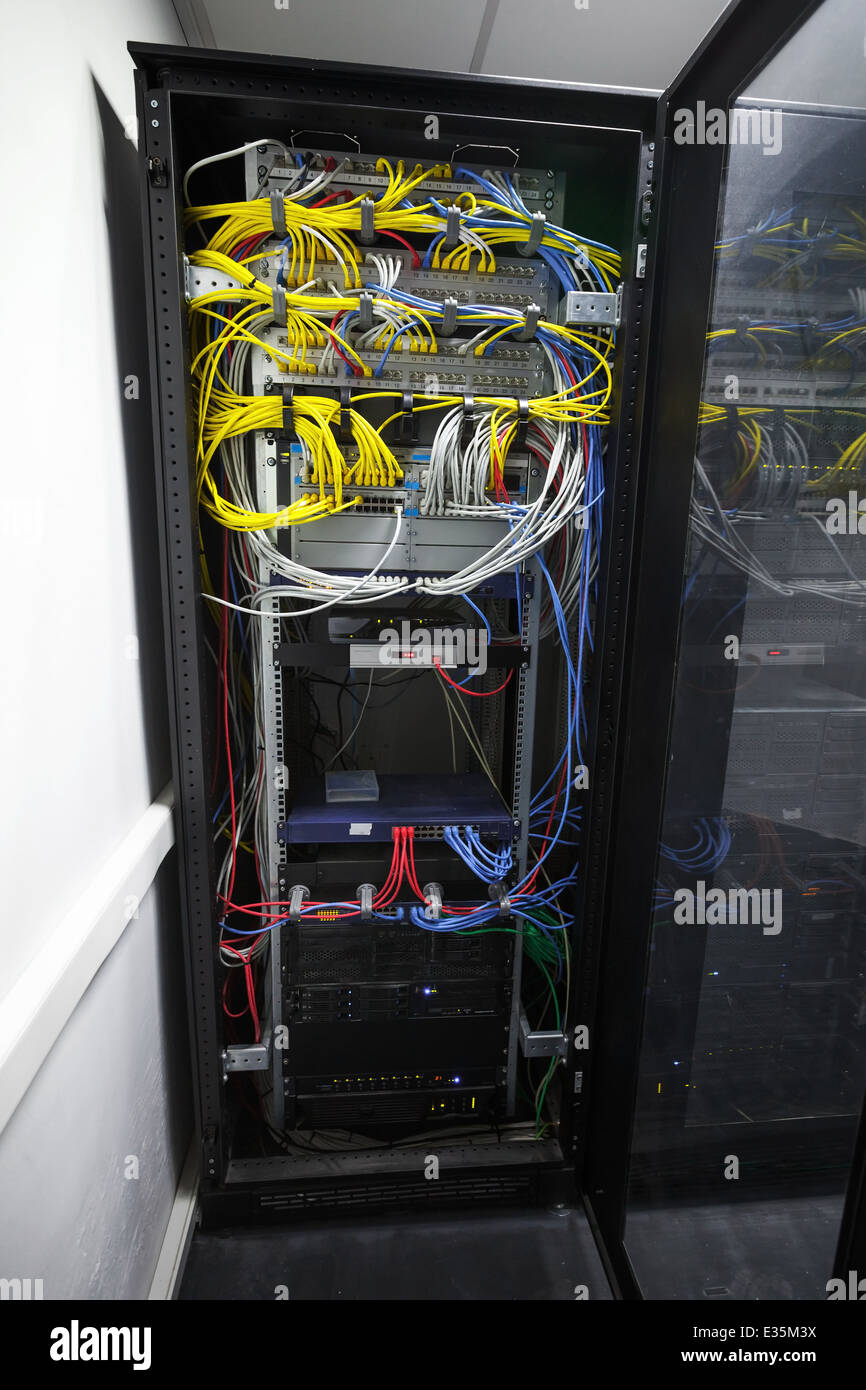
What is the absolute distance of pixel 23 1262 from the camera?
0.84 m

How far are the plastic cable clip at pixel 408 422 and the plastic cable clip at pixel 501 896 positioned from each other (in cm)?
99

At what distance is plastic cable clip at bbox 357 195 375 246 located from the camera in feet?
4.13

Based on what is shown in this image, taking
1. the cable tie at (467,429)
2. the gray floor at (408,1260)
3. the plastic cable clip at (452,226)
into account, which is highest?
the plastic cable clip at (452,226)

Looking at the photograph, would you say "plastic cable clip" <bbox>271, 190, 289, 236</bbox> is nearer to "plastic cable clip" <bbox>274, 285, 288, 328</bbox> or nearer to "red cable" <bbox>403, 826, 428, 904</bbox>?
"plastic cable clip" <bbox>274, 285, 288, 328</bbox>

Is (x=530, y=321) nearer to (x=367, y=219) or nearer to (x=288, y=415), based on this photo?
(x=367, y=219)

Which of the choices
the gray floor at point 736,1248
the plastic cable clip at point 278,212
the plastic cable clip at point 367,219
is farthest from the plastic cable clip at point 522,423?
the gray floor at point 736,1248

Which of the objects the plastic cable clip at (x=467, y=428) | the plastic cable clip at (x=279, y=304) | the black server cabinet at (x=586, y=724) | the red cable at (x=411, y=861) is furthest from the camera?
the red cable at (x=411, y=861)

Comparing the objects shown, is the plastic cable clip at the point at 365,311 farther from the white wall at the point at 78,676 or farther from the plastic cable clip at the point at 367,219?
the white wall at the point at 78,676

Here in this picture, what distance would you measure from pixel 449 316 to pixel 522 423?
0.79ft

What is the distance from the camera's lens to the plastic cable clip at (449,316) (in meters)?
1.32

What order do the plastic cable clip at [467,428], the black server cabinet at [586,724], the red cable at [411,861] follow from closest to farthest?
the black server cabinet at [586,724] → the plastic cable clip at [467,428] → the red cable at [411,861]
